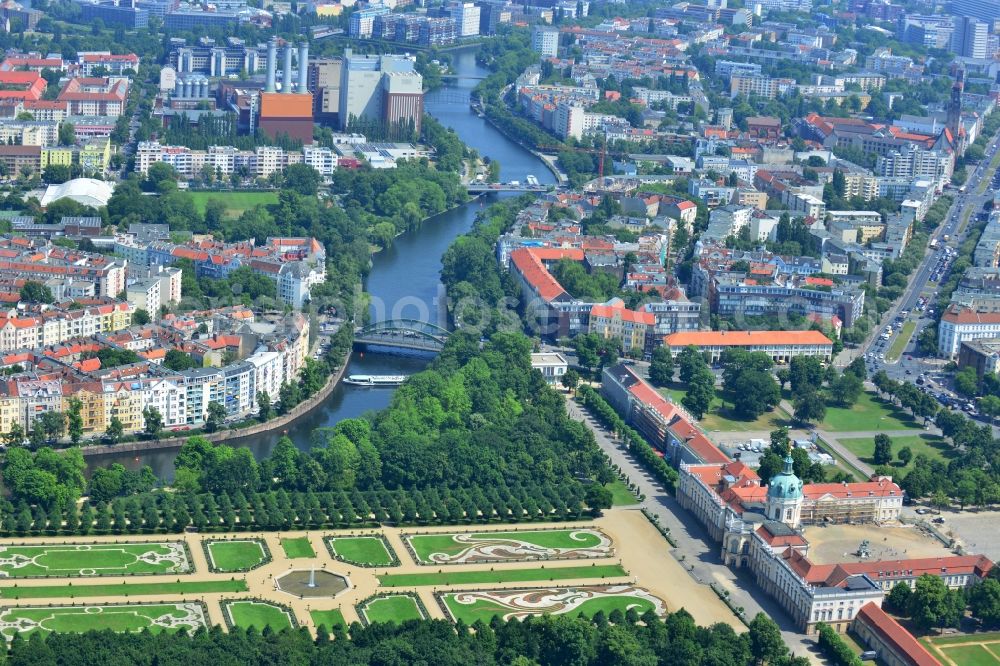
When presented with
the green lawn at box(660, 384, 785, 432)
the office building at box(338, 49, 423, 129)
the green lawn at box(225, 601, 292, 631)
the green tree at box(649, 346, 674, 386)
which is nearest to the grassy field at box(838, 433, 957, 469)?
the green lawn at box(660, 384, 785, 432)

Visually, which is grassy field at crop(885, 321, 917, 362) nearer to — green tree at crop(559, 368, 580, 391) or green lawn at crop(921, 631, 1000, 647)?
green tree at crop(559, 368, 580, 391)

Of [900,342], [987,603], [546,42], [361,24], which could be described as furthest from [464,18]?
[987,603]

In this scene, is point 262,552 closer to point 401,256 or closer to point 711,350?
point 711,350

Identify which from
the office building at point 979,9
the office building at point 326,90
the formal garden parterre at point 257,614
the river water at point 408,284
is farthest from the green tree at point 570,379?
the office building at point 979,9

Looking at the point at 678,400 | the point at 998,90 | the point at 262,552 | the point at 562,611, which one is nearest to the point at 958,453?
the point at 678,400

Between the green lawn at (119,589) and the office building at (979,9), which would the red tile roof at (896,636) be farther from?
the office building at (979,9)

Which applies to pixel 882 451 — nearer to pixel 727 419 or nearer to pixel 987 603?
pixel 727 419

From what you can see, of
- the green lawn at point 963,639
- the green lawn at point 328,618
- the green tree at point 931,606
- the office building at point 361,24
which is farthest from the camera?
the office building at point 361,24
